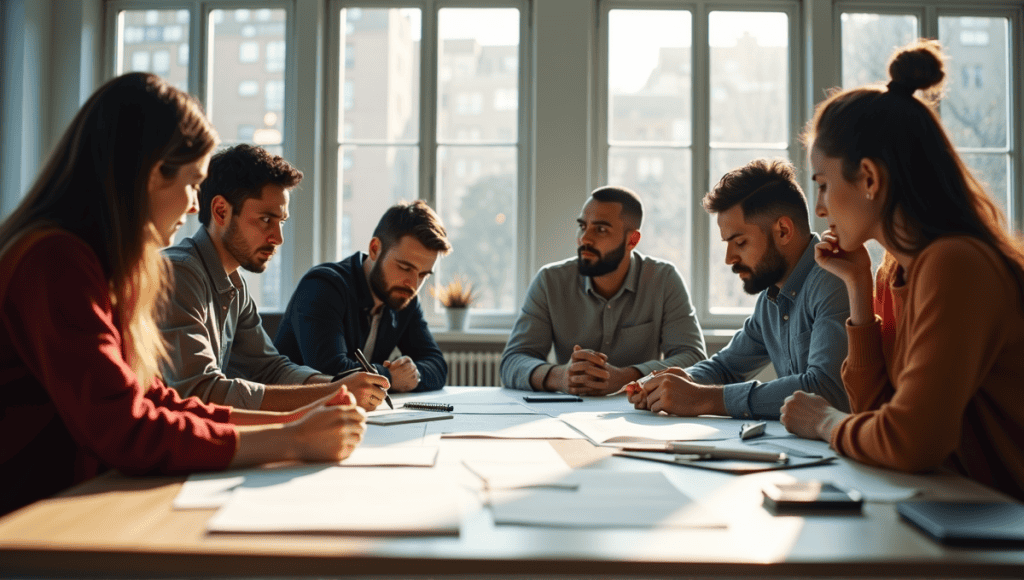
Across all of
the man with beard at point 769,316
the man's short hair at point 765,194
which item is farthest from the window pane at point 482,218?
the man's short hair at point 765,194

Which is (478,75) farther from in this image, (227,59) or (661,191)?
(227,59)

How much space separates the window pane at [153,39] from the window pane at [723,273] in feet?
10.6

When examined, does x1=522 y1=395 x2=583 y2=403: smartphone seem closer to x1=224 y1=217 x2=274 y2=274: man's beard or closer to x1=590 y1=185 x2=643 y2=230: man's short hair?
x1=224 y1=217 x2=274 y2=274: man's beard

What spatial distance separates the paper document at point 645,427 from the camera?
1485mm

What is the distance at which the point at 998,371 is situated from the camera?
118 cm

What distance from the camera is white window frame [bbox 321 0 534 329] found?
4.35 meters

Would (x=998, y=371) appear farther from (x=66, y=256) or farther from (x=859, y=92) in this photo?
(x=66, y=256)

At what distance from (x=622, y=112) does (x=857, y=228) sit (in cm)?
320

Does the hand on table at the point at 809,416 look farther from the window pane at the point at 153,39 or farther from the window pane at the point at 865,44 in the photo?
the window pane at the point at 153,39

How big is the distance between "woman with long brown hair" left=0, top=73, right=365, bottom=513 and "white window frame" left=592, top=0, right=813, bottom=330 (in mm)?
3333

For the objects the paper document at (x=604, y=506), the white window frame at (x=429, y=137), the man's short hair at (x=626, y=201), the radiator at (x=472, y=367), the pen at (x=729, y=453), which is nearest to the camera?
the paper document at (x=604, y=506)

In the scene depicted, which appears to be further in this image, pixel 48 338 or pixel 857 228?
pixel 857 228

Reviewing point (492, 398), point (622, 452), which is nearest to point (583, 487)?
point (622, 452)

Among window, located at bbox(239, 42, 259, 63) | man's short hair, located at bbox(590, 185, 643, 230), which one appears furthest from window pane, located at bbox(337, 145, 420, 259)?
man's short hair, located at bbox(590, 185, 643, 230)
